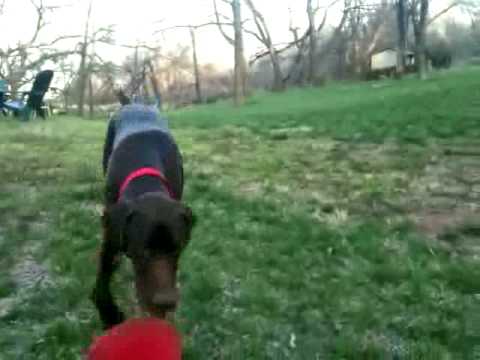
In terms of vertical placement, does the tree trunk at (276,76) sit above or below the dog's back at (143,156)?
above

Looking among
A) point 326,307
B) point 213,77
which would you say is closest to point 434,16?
point 213,77

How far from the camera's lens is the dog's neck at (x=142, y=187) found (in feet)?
10.4

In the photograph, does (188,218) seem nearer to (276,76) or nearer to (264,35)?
(276,76)

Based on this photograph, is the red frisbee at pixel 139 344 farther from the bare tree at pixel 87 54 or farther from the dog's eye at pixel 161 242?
the bare tree at pixel 87 54

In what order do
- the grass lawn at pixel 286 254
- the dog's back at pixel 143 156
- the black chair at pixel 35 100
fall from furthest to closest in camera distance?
the black chair at pixel 35 100 < the dog's back at pixel 143 156 < the grass lawn at pixel 286 254

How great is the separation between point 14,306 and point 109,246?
0.95m

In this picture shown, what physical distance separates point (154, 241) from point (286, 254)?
6.81 ft

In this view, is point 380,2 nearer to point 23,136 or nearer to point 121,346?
point 23,136

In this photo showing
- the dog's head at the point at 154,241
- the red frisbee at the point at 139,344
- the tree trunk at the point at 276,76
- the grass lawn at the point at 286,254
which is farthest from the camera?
the tree trunk at the point at 276,76

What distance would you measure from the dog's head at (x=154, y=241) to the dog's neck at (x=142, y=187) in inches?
12.1

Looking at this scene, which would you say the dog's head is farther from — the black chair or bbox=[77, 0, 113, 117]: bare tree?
bbox=[77, 0, 113, 117]: bare tree

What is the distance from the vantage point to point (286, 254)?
4.57 meters

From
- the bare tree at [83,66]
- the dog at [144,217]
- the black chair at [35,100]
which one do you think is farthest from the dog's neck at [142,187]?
the bare tree at [83,66]

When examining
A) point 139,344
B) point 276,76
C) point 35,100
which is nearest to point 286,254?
point 139,344
